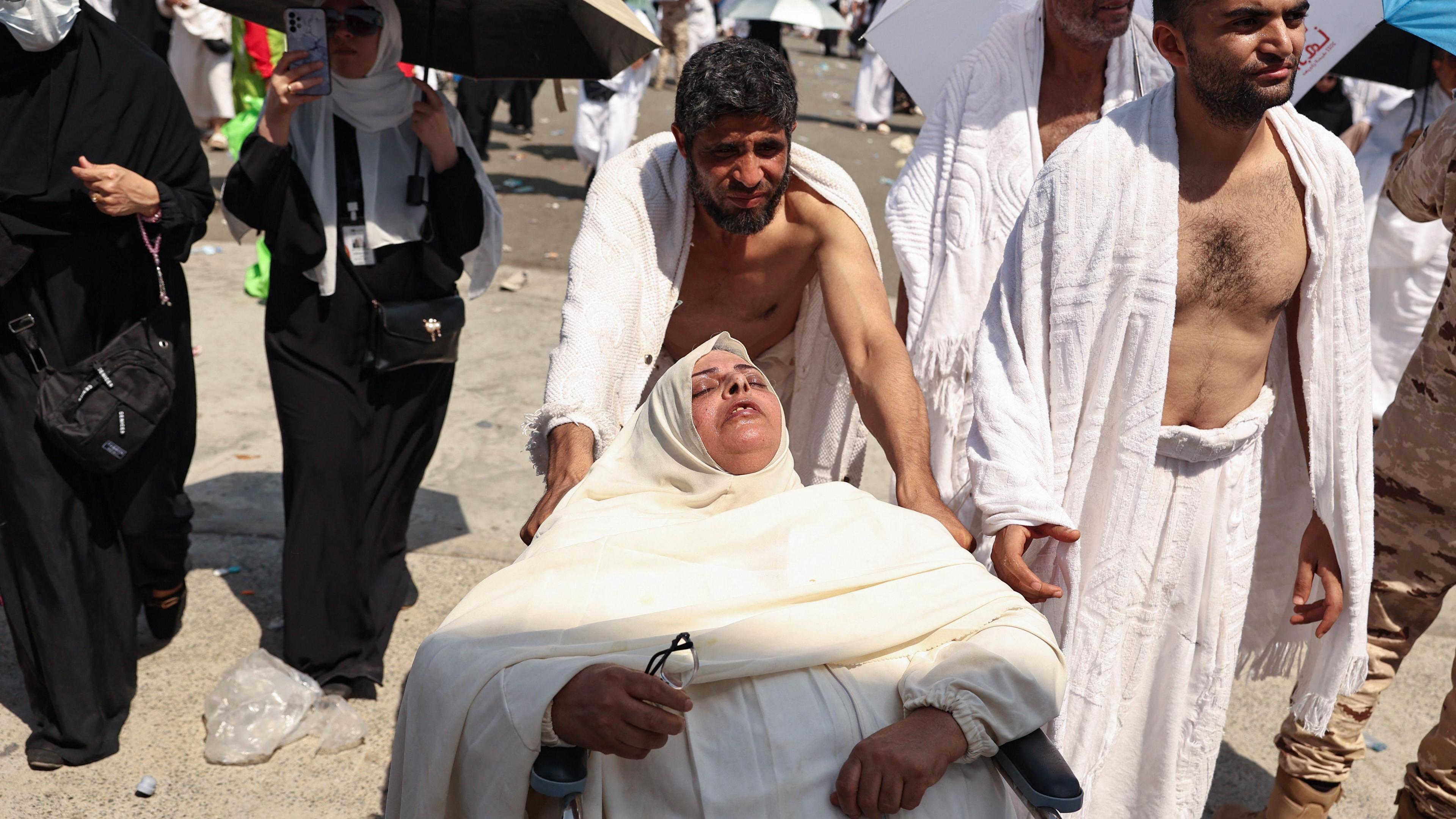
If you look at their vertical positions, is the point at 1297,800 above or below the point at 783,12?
below

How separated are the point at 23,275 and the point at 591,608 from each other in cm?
211

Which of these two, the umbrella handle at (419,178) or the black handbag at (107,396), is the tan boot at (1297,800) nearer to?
the umbrella handle at (419,178)

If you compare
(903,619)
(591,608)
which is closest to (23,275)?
(591,608)

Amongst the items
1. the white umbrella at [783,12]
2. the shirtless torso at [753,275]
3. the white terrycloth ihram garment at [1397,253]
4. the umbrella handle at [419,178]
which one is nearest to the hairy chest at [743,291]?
the shirtless torso at [753,275]

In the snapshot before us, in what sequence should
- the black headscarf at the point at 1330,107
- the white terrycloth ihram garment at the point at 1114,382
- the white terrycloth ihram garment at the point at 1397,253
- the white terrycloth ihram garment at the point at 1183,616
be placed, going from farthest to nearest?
the black headscarf at the point at 1330,107
the white terrycloth ihram garment at the point at 1397,253
the white terrycloth ihram garment at the point at 1183,616
the white terrycloth ihram garment at the point at 1114,382

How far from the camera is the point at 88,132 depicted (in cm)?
342

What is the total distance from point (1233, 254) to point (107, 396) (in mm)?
2899

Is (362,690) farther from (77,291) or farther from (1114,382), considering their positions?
(1114,382)

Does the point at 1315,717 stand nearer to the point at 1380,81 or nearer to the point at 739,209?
the point at 739,209

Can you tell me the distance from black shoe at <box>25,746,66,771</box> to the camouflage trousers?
336 centimetres

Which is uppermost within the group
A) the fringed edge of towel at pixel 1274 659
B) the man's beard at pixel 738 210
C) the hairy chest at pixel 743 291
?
the man's beard at pixel 738 210

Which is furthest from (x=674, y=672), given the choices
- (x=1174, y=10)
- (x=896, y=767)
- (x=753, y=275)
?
(x=1174, y=10)

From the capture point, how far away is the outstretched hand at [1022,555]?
8.52 feet

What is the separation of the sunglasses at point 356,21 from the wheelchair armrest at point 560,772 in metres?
2.43
